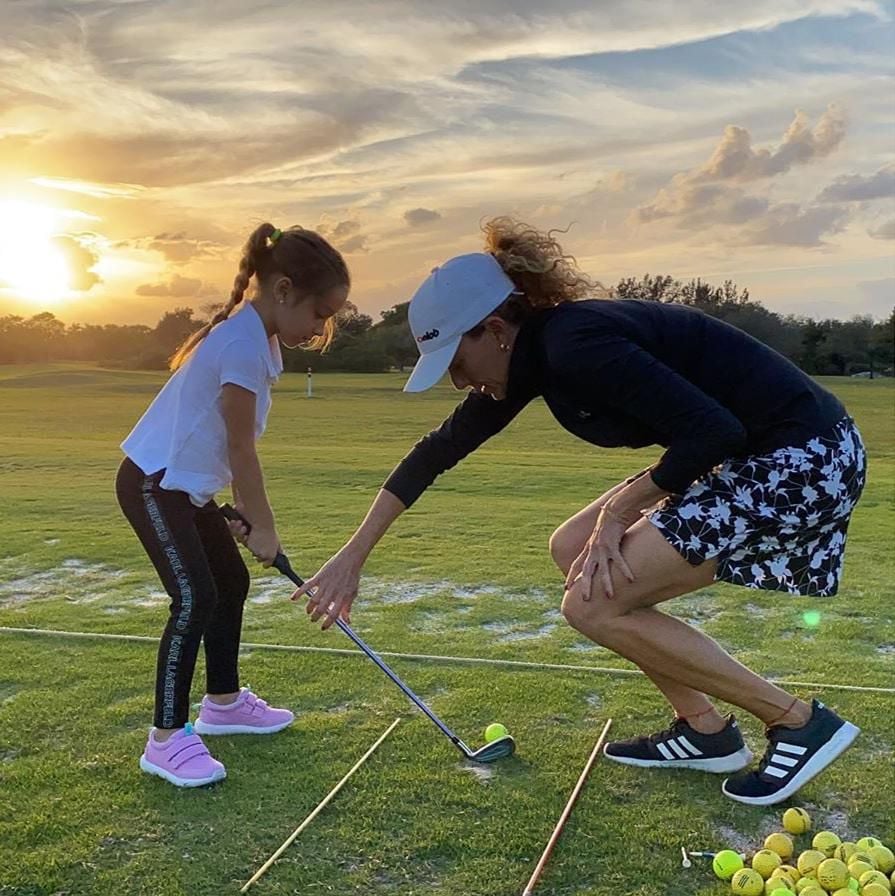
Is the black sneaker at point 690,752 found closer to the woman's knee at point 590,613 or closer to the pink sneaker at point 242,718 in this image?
the woman's knee at point 590,613

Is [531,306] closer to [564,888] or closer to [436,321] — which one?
[436,321]

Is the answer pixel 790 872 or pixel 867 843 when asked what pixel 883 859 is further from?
pixel 790 872

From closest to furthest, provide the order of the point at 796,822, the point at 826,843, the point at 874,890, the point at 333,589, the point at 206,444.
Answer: the point at 874,890 → the point at 826,843 → the point at 796,822 → the point at 206,444 → the point at 333,589

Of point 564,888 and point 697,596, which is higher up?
point 564,888

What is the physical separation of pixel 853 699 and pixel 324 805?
6.93 ft

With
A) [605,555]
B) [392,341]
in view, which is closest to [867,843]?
[605,555]

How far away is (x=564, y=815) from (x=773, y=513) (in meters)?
1.06

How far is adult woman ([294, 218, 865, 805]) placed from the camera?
288 cm

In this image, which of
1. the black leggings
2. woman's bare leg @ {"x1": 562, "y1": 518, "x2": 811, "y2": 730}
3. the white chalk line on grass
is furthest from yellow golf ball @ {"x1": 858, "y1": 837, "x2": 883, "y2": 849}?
the black leggings

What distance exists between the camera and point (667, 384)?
8.85 feet

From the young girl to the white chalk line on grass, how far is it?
1051mm

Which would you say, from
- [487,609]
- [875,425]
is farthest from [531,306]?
[875,425]

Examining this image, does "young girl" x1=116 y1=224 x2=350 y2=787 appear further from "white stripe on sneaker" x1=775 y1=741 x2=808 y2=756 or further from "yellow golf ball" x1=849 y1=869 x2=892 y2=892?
"yellow golf ball" x1=849 y1=869 x2=892 y2=892

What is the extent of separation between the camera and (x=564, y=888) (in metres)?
2.49
